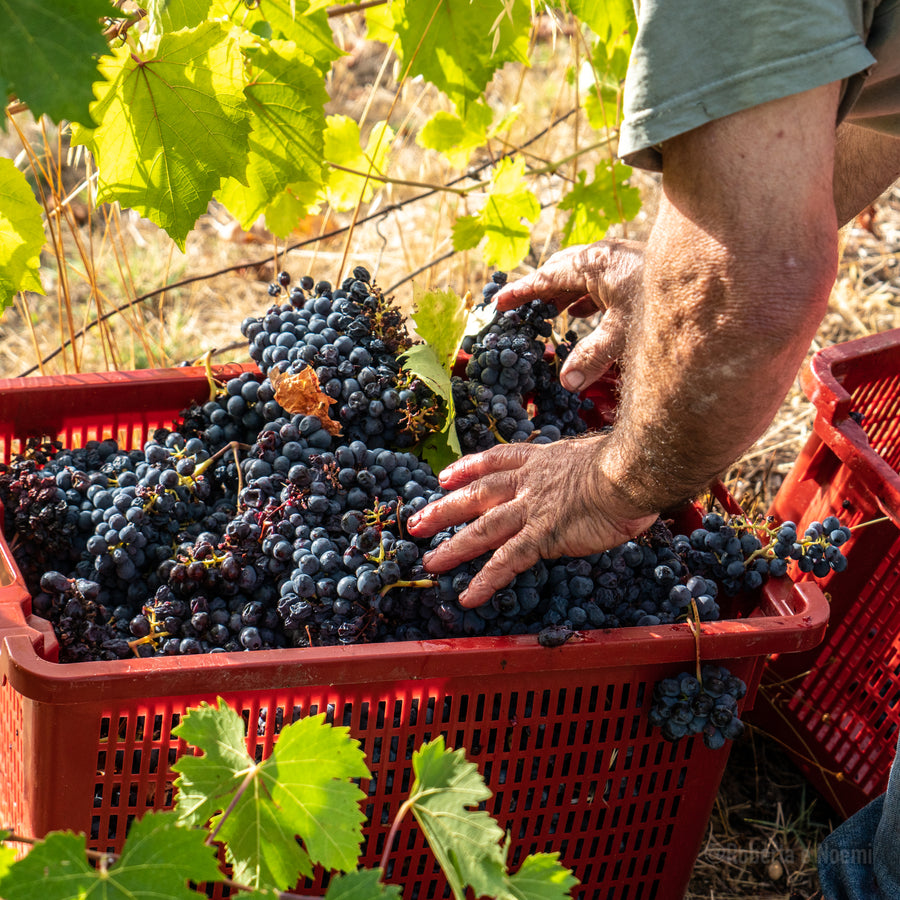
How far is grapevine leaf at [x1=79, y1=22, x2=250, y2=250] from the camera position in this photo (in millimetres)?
1504

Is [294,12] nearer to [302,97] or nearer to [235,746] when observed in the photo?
[302,97]

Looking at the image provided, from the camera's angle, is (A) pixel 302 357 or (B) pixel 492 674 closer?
(B) pixel 492 674

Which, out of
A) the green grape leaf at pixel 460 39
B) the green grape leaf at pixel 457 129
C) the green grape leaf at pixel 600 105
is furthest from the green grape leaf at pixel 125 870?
the green grape leaf at pixel 600 105

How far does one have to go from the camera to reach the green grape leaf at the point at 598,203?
2354 mm

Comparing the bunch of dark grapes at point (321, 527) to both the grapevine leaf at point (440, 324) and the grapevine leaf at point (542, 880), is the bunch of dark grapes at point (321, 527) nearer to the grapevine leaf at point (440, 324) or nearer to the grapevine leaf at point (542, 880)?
the grapevine leaf at point (440, 324)

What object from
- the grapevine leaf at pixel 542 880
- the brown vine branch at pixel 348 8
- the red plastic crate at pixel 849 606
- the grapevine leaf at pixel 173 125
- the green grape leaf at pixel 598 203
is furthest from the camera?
the green grape leaf at pixel 598 203

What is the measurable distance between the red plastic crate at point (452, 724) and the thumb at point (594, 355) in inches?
18.9

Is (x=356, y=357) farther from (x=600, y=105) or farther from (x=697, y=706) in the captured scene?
(x=600, y=105)

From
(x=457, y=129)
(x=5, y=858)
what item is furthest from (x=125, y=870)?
(x=457, y=129)

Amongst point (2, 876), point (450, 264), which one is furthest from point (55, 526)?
point (450, 264)

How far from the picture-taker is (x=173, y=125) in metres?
1.54

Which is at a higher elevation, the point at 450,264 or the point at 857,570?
the point at 450,264

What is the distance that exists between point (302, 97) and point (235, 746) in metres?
1.18

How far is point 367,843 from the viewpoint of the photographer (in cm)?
137
